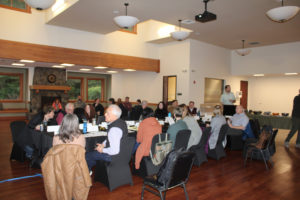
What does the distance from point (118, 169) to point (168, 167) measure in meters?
1.23

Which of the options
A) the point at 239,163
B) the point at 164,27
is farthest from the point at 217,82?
the point at 239,163

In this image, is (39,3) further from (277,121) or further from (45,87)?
(277,121)

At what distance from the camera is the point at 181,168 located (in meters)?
2.61

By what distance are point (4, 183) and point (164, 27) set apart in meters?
8.09

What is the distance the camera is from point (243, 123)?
18.8ft

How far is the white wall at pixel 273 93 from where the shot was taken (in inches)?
438

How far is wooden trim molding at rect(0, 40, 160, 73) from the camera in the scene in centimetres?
754

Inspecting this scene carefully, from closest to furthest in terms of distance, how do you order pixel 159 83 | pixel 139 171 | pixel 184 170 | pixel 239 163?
pixel 184 170 < pixel 139 171 < pixel 239 163 < pixel 159 83

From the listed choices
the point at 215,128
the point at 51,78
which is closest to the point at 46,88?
the point at 51,78

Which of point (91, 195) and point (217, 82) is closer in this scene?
point (91, 195)

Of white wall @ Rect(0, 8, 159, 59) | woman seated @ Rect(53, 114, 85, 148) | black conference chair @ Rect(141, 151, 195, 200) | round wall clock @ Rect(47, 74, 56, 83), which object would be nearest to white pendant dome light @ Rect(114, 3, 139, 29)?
woman seated @ Rect(53, 114, 85, 148)

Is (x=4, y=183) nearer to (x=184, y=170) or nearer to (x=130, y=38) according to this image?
(x=184, y=170)

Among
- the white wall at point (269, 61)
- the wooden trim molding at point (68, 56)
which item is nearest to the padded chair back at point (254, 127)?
the white wall at point (269, 61)

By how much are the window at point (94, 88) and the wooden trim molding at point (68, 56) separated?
5909mm
